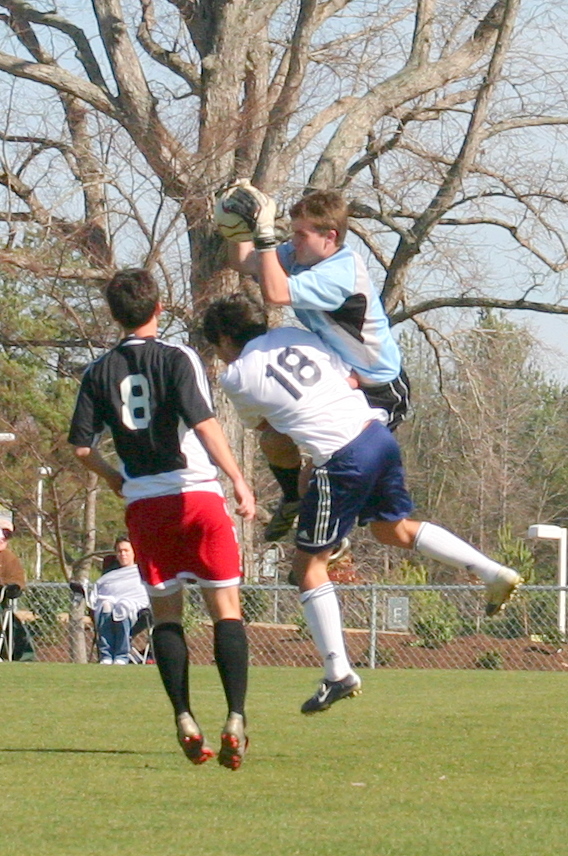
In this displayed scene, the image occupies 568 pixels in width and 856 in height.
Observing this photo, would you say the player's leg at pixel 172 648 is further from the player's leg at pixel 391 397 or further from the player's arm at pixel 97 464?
the player's leg at pixel 391 397

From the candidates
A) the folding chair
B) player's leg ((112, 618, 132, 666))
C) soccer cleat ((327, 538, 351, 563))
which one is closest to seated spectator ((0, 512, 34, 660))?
the folding chair

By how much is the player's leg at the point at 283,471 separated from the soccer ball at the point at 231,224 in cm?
86

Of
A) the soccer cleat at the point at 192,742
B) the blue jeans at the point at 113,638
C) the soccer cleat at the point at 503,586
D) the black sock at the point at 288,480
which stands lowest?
the blue jeans at the point at 113,638

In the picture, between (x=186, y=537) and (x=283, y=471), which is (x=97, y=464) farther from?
(x=283, y=471)

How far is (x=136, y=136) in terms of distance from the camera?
16.4 meters

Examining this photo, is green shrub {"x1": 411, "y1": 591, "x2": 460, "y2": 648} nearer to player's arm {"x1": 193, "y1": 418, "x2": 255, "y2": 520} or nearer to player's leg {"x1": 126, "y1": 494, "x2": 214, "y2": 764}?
player's leg {"x1": 126, "y1": 494, "x2": 214, "y2": 764}

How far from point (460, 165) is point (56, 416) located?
6.41 metres

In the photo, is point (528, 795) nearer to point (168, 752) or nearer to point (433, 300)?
point (168, 752)

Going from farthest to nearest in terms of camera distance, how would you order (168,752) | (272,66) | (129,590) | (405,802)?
(272,66), (129,590), (168,752), (405,802)

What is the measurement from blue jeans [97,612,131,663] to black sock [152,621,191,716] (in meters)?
8.19

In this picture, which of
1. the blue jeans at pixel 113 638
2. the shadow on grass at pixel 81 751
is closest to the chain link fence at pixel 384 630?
the blue jeans at pixel 113 638

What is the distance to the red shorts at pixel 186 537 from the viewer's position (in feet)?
18.1

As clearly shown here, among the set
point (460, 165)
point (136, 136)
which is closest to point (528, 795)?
point (136, 136)

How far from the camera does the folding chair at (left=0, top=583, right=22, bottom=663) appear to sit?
558 inches
